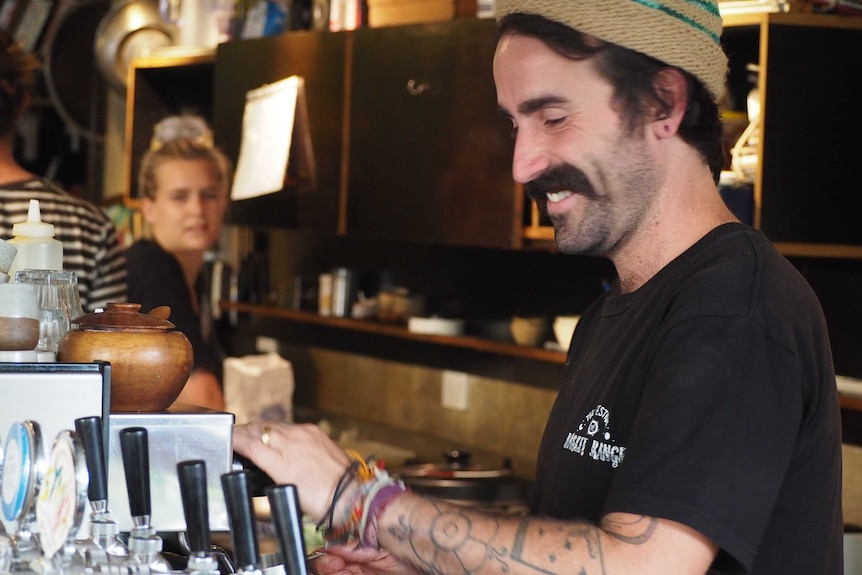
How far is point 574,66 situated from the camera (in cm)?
157

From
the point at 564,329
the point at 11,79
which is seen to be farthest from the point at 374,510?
the point at 564,329

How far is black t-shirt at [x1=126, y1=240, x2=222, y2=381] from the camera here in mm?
3600

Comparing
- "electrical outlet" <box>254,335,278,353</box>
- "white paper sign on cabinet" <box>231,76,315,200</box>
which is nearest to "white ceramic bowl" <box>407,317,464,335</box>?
"white paper sign on cabinet" <box>231,76,315,200</box>

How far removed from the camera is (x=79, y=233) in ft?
10.1

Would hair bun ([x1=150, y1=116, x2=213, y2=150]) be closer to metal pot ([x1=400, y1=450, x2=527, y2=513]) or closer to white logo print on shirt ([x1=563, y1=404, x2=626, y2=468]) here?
metal pot ([x1=400, y1=450, x2=527, y2=513])

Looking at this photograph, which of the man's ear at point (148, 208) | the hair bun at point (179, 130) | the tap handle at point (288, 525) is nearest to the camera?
the tap handle at point (288, 525)

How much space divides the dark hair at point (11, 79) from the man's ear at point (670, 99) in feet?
6.49

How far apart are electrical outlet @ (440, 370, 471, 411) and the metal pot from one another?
588mm

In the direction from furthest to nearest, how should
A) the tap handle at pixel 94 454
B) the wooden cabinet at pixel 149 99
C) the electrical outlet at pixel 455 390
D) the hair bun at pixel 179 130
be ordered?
the wooden cabinet at pixel 149 99, the hair bun at pixel 179 130, the electrical outlet at pixel 455 390, the tap handle at pixel 94 454

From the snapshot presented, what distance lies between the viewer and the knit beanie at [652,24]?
1560 millimetres

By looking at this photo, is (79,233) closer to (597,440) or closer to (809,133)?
(809,133)

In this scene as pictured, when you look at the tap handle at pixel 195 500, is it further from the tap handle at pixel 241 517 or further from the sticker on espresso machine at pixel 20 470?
the sticker on espresso machine at pixel 20 470

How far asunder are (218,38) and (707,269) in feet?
11.7

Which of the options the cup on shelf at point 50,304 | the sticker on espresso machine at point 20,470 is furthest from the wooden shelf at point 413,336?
the sticker on espresso machine at point 20,470
